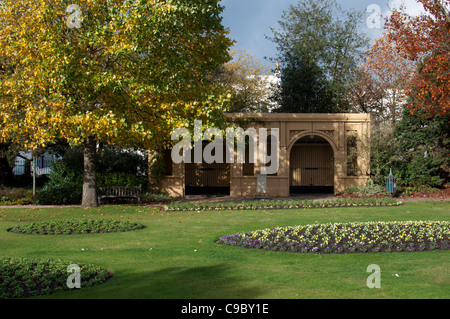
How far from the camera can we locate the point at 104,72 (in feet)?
49.3

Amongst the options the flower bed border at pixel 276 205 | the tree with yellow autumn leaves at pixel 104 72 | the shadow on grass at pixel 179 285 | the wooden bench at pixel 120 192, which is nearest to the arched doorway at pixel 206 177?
the wooden bench at pixel 120 192

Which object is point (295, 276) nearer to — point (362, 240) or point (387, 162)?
point (362, 240)

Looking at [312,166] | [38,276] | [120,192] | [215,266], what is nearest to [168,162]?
[120,192]

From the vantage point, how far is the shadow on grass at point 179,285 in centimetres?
569

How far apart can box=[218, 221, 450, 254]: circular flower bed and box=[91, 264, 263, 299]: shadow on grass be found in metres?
2.29

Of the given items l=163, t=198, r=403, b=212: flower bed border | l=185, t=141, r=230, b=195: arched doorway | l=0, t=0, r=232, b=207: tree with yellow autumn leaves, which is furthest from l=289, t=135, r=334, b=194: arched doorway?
l=0, t=0, r=232, b=207: tree with yellow autumn leaves

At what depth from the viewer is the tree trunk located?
17594 millimetres

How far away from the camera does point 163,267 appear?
283 inches

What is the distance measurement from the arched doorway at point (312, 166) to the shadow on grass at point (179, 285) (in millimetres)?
19421

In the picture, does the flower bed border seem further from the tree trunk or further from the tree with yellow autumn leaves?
the tree trunk

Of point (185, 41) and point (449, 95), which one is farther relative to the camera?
point (449, 95)
